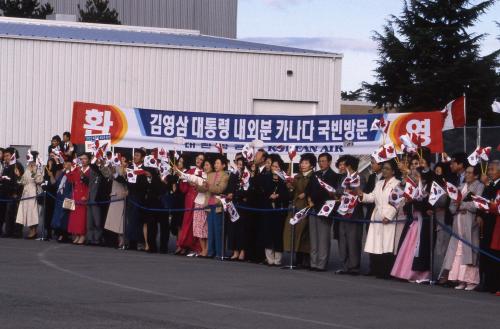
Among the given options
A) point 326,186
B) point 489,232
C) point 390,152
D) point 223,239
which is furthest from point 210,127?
point 489,232

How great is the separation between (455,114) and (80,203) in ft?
25.9

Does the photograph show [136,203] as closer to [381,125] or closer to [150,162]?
[150,162]

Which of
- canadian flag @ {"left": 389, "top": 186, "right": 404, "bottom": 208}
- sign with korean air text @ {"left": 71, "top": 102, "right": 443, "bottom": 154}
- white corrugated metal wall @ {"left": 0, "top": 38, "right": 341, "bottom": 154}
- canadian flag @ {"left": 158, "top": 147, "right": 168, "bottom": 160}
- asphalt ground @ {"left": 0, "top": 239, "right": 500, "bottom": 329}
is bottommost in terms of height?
asphalt ground @ {"left": 0, "top": 239, "right": 500, "bottom": 329}

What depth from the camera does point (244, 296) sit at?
1448cm

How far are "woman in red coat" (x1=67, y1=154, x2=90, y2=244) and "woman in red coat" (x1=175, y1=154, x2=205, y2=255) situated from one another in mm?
2551

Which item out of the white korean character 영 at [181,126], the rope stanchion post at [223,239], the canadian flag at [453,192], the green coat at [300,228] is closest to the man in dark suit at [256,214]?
the rope stanchion post at [223,239]

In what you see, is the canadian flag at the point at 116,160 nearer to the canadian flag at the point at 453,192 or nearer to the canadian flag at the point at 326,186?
the canadian flag at the point at 326,186

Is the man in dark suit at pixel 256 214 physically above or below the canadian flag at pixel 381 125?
below

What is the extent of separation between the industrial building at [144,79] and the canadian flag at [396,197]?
21.3 metres

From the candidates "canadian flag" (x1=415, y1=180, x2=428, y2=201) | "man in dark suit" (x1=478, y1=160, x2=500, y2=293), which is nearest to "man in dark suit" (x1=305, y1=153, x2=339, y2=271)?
"canadian flag" (x1=415, y1=180, x2=428, y2=201)

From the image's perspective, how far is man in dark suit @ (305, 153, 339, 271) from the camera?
61.6 feet

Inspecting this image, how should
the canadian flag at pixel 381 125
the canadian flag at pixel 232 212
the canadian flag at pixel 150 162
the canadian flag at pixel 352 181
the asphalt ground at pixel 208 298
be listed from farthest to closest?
1. the canadian flag at pixel 150 162
2. the canadian flag at pixel 381 125
3. the canadian flag at pixel 232 212
4. the canadian flag at pixel 352 181
5. the asphalt ground at pixel 208 298

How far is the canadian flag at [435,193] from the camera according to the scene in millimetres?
16906

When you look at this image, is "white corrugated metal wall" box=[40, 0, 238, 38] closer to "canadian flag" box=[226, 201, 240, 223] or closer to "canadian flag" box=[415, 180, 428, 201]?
"canadian flag" box=[226, 201, 240, 223]
